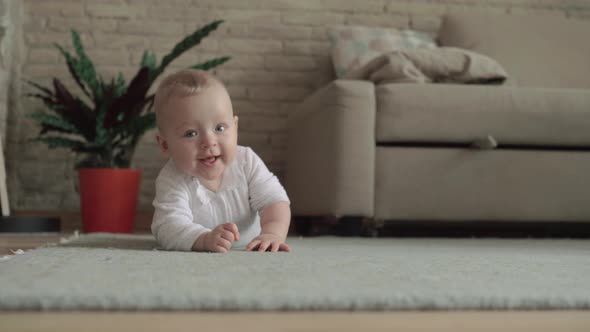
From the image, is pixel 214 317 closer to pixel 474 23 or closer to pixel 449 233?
pixel 449 233

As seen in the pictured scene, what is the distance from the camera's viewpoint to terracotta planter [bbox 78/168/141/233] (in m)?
2.19

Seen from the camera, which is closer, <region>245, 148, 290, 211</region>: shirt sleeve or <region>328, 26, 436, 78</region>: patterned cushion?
<region>245, 148, 290, 211</region>: shirt sleeve

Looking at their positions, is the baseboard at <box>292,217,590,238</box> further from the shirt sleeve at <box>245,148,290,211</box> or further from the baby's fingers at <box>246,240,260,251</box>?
the baby's fingers at <box>246,240,260,251</box>

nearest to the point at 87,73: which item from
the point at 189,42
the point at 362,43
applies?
the point at 189,42

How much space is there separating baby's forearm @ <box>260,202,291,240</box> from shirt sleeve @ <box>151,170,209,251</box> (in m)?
0.13

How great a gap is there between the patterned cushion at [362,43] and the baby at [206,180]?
1.41 metres

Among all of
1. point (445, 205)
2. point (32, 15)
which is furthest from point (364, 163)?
point (32, 15)

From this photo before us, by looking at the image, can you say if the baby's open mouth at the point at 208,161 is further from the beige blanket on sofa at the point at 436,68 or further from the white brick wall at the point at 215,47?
the white brick wall at the point at 215,47

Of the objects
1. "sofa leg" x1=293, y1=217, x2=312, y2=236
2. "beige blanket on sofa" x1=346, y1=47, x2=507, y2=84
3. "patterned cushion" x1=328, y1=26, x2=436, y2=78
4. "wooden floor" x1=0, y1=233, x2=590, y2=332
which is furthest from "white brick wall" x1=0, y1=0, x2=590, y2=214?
"wooden floor" x1=0, y1=233, x2=590, y2=332

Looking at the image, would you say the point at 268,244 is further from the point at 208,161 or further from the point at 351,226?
the point at 351,226

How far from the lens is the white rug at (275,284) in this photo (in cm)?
55

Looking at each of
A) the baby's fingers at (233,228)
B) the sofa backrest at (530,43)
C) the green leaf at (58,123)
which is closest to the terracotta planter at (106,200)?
the green leaf at (58,123)

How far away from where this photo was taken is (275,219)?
1.22 m

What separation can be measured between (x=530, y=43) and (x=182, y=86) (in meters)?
2.01
